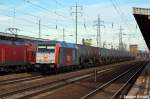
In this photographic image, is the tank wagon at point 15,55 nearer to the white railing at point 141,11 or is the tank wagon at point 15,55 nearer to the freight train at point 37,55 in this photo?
the freight train at point 37,55

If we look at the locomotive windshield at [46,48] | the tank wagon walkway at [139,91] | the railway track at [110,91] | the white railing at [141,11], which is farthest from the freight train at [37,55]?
the tank wagon walkway at [139,91]

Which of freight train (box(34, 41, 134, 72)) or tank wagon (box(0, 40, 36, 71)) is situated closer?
tank wagon (box(0, 40, 36, 71))

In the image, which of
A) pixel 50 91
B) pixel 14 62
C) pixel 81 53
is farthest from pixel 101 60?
pixel 50 91

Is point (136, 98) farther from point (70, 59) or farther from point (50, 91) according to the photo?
point (70, 59)

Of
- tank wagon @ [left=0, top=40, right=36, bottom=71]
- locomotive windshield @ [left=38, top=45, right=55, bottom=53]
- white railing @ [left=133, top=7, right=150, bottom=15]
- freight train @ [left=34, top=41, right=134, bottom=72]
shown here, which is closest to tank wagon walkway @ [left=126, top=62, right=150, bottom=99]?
white railing @ [left=133, top=7, right=150, bottom=15]

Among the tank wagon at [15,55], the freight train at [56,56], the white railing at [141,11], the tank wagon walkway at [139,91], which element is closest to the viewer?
the tank wagon walkway at [139,91]

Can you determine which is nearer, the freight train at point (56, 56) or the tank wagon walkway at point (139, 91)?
the tank wagon walkway at point (139, 91)

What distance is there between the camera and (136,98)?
1602cm

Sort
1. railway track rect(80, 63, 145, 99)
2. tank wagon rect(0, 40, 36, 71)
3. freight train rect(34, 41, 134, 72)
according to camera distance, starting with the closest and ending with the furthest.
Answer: railway track rect(80, 63, 145, 99)
tank wagon rect(0, 40, 36, 71)
freight train rect(34, 41, 134, 72)

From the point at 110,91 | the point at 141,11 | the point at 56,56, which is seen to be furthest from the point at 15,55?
the point at 110,91

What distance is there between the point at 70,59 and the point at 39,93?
65.2ft

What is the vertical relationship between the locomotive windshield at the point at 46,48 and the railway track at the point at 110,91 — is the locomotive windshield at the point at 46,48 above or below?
above

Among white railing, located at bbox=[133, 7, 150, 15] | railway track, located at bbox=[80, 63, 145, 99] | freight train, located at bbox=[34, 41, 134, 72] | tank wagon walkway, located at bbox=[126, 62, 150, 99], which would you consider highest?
white railing, located at bbox=[133, 7, 150, 15]

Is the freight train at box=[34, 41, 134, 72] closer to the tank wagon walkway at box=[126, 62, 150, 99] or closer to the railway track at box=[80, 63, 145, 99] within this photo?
the railway track at box=[80, 63, 145, 99]
